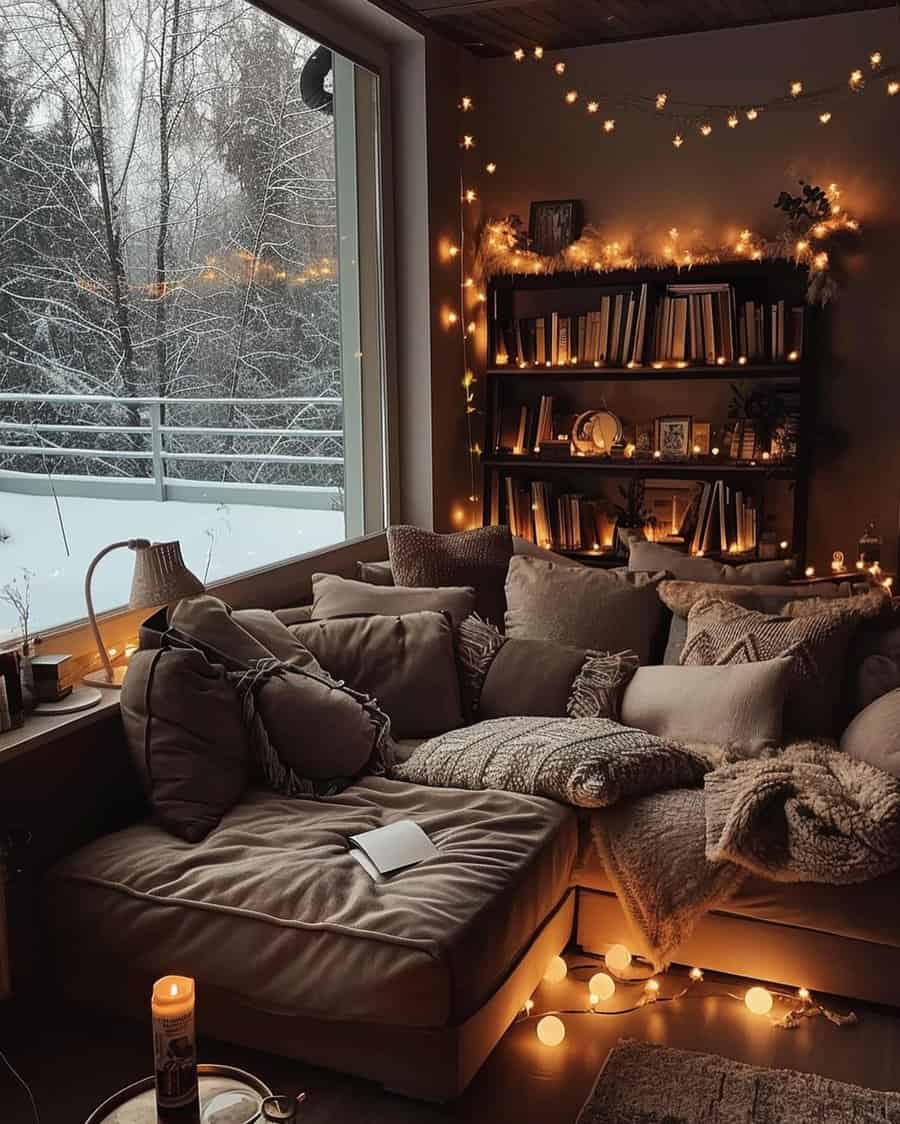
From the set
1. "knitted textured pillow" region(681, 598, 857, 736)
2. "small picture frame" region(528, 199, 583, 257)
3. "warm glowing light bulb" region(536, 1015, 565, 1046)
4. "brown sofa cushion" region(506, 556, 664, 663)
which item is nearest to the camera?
"warm glowing light bulb" region(536, 1015, 565, 1046)

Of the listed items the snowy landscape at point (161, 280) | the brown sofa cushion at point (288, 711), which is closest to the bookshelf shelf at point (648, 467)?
the snowy landscape at point (161, 280)

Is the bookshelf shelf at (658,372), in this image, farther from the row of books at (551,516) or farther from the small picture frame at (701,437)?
the row of books at (551,516)

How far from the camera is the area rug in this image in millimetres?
2086

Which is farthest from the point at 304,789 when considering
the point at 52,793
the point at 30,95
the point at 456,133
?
the point at 456,133

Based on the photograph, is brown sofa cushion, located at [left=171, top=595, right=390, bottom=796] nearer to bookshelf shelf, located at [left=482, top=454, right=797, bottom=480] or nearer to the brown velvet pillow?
the brown velvet pillow

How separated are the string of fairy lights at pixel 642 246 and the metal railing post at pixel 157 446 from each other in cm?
161

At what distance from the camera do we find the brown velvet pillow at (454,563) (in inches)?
141

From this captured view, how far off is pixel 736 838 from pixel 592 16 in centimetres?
318

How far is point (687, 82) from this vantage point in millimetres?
4355

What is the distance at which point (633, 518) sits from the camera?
177 inches

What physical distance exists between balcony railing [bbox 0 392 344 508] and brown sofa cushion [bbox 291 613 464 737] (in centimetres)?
58

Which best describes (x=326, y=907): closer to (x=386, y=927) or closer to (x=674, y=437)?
(x=386, y=927)

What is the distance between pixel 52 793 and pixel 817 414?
318 cm

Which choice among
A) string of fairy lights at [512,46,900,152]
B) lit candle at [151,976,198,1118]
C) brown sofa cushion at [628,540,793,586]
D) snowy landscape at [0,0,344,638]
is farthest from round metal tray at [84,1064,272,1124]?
string of fairy lights at [512,46,900,152]
